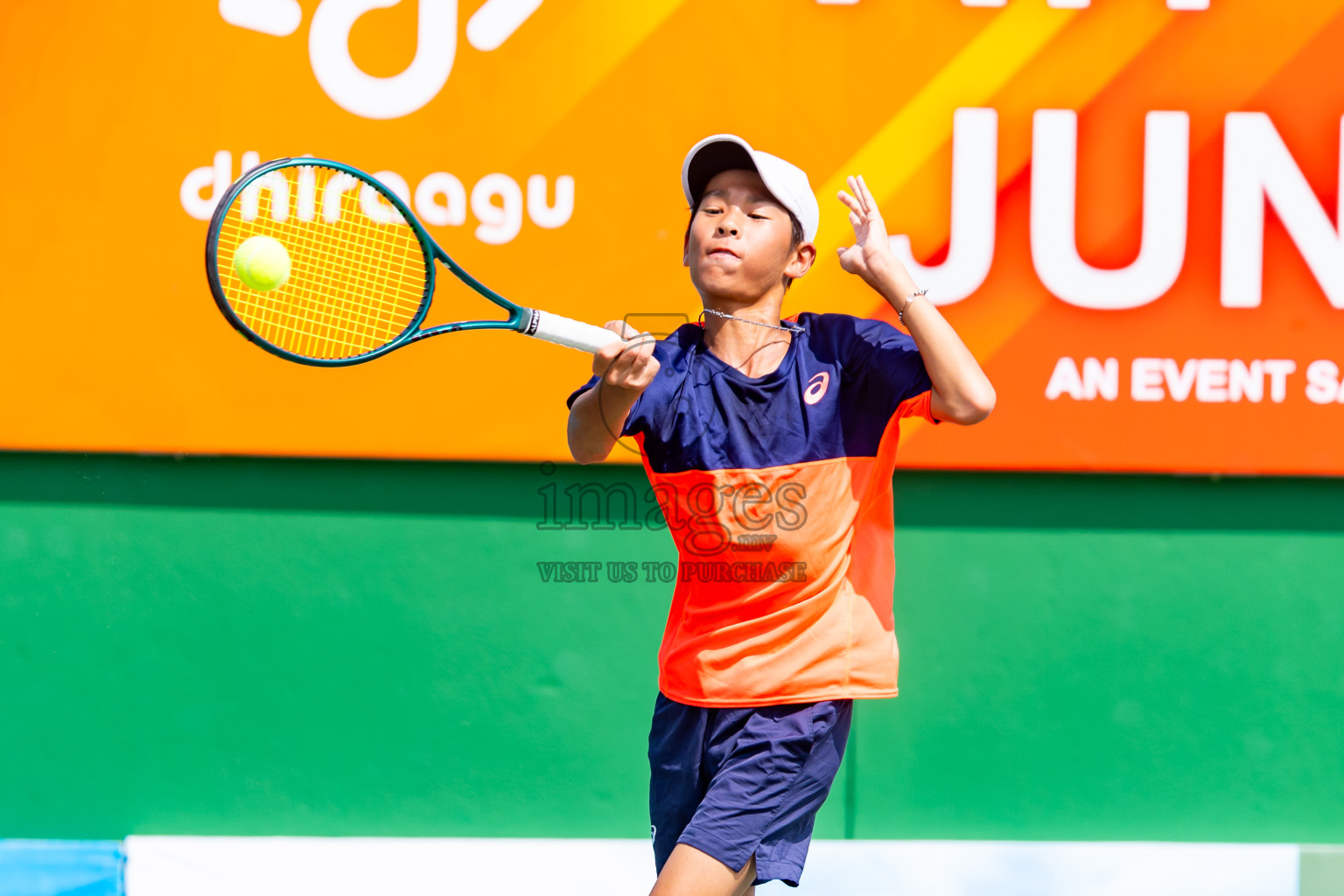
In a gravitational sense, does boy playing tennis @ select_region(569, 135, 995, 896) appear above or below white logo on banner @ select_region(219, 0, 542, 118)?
below

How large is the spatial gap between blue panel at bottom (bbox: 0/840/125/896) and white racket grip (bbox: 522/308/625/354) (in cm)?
217

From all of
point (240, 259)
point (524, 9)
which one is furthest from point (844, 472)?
point (524, 9)

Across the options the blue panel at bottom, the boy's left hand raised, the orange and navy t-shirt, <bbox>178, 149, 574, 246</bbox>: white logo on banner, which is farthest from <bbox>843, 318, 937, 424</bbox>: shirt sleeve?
the blue panel at bottom

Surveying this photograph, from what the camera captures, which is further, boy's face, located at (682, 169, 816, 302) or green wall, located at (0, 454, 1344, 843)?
green wall, located at (0, 454, 1344, 843)

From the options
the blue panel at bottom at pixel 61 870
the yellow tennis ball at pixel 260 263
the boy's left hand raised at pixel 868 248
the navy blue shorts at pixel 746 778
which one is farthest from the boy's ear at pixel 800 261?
the blue panel at bottom at pixel 61 870

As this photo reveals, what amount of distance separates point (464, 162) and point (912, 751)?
2005 mm

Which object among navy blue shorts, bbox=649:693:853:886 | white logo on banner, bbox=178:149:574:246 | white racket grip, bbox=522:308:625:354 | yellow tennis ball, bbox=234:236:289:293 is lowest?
navy blue shorts, bbox=649:693:853:886

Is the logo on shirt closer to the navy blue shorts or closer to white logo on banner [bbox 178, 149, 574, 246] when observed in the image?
the navy blue shorts

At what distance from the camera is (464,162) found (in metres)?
3.20

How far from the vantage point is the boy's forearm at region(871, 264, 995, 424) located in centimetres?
210

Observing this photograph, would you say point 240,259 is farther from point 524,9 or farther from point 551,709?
point 551,709

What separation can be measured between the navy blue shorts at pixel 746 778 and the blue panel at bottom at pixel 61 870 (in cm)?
186

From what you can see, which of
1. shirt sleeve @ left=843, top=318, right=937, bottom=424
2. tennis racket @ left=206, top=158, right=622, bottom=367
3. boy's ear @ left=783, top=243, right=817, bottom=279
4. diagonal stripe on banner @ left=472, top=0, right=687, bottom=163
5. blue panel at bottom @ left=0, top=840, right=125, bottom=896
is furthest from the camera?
blue panel at bottom @ left=0, top=840, right=125, bottom=896

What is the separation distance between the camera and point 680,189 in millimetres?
3199
